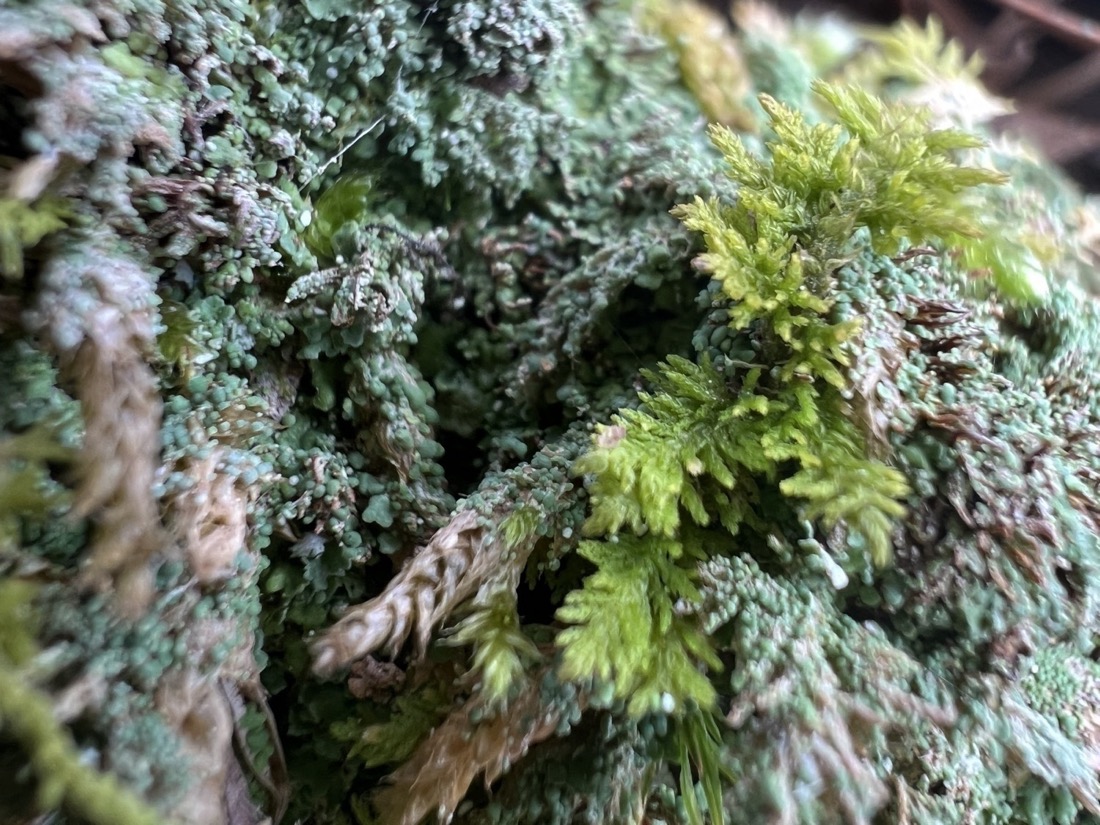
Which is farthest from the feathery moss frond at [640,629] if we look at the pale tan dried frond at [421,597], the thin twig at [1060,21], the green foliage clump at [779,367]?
the thin twig at [1060,21]

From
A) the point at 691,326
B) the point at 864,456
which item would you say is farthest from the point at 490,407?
the point at 864,456

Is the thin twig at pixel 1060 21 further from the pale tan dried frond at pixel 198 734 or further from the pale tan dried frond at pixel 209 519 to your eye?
the pale tan dried frond at pixel 198 734

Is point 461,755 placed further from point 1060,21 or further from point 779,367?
point 1060,21

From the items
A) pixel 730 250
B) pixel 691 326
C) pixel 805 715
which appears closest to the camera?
pixel 805 715

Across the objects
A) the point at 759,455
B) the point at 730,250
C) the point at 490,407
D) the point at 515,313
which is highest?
the point at 730,250

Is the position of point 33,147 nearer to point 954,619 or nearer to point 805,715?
point 805,715

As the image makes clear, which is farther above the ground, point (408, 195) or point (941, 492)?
point (941, 492)
